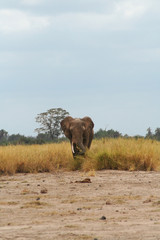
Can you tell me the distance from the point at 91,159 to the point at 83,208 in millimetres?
6082

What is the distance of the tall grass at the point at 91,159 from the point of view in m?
12.7

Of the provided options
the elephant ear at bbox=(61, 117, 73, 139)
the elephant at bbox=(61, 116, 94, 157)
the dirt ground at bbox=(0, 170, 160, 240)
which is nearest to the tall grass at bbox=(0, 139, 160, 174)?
the elephant at bbox=(61, 116, 94, 157)

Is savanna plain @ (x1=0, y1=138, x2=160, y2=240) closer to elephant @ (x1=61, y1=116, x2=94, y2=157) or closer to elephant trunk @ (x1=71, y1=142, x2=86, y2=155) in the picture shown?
elephant trunk @ (x1=71, y1=142, x2=86, y2=155)

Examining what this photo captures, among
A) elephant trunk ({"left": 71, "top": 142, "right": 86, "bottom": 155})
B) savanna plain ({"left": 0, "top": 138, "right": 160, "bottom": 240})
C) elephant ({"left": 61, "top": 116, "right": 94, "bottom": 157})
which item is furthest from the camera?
elephant ({"left": 61, "top": 116, "right": 94, "bottom": 157})

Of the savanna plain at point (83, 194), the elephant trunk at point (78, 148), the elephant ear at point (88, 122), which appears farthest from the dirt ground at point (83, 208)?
the elephant ear at point (88, 122)

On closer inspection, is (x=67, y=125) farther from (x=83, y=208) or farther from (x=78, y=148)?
(x=83, y=208)

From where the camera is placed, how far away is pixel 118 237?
4965mm

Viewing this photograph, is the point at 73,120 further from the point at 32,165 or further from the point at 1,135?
the point at 1,135

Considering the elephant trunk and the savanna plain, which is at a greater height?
the elephant trunk

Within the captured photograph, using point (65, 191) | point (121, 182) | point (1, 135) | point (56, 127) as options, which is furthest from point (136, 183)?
point (1, 135)

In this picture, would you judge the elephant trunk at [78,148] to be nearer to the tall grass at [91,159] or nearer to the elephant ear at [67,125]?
the tall grass at [91,159]

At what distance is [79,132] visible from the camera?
47.2 ft

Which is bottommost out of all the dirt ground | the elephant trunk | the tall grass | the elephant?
the dirt ground

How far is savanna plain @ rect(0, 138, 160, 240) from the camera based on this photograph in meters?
5.42
